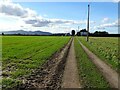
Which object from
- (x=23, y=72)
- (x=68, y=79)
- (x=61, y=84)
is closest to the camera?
(x=61, y=84)

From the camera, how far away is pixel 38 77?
43.1ft

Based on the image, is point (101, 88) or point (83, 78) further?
point (83, 78)

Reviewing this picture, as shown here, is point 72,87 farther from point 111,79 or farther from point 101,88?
point 111,79

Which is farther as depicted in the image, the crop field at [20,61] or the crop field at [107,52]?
the crop field at [107,52]

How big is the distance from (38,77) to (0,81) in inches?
87.3

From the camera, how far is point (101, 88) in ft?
34.3

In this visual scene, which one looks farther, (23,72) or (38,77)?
(23,72)

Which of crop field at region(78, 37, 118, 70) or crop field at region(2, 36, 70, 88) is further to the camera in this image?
crop field at region(78, 37, 118, 70)

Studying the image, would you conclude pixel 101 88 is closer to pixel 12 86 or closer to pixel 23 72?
pixel 12 86

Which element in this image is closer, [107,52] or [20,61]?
[20,61]

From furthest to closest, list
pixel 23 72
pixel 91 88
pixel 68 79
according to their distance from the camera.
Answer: pixel 23 72 < pixel 68 79 < pixel 91 88

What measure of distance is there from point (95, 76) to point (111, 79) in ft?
2.97

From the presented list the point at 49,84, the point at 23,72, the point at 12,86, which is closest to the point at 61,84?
the point at 49,84

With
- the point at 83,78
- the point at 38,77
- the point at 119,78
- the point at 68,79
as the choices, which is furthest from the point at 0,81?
the point at 119,78
